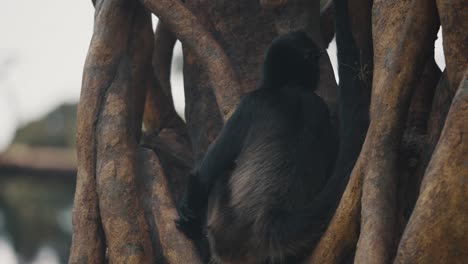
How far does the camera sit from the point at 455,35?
131 inches

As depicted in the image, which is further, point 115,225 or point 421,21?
point 115,225

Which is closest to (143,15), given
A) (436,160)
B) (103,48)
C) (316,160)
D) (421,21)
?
(103,48)

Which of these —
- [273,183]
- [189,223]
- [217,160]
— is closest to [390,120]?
[273,183]

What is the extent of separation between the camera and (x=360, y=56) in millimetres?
4488

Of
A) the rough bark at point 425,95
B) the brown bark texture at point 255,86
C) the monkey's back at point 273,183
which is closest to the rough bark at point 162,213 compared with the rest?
the brown bark texture at point 255,86

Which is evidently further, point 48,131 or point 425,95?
point 48,131

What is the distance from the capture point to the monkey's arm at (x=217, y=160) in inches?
180

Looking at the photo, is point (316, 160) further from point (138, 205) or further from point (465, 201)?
point (465, 201)

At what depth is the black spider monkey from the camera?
418 centimetres

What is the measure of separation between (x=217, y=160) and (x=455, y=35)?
1.67 m

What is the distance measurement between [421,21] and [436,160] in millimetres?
761

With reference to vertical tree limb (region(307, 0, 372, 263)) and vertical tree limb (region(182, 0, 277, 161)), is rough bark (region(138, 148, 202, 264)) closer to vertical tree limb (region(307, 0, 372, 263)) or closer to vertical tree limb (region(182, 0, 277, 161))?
vertical tree limb (region(182, 0, 277, 161))

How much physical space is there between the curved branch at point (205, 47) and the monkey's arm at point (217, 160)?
0.33 m

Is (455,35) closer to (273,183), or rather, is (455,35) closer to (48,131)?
(273,183)
